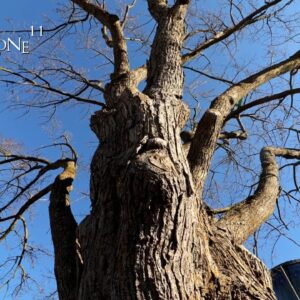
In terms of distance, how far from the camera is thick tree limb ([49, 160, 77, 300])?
2.29 metres

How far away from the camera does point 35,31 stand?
17.1 ft

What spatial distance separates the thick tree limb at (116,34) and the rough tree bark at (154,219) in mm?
761

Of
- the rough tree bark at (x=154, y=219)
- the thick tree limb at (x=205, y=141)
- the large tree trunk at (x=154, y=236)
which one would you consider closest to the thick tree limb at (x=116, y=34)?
the rough tree bark at (x=154, y=219)

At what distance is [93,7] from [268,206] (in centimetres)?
296

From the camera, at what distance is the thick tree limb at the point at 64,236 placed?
2287mm

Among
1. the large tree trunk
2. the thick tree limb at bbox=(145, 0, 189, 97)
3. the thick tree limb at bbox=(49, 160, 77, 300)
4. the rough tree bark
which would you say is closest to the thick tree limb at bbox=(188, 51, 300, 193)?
the rough tree bark

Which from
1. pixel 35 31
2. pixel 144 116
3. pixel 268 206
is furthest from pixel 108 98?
pixel 35 31

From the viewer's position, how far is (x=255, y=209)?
9.66 feet

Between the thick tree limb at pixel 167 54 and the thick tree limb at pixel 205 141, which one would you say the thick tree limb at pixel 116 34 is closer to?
the thick tree limb at pixel 167 54

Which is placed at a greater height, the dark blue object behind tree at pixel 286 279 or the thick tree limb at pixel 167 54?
the thick tree limb at pixel 167 54

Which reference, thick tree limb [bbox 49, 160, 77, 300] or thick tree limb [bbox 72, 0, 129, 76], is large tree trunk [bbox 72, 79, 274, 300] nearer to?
thick tree limb [bbox 49, 160, 77, 300]

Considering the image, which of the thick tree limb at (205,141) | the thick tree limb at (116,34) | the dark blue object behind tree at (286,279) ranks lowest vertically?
the dark blue object behind tree at (286,279)

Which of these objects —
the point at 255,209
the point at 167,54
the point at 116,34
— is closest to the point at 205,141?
the point at 255,209

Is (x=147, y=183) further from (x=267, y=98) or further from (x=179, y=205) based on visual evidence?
(x=267, y=98)
